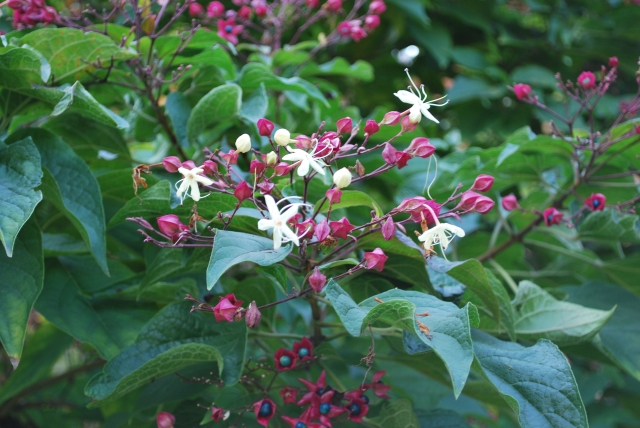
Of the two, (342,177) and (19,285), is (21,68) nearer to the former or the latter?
(19,285)

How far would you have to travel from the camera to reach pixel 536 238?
136cm

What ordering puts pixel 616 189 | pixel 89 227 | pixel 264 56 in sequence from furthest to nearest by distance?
pixel 264 56 → pixel 616 189 → pixel 89 227

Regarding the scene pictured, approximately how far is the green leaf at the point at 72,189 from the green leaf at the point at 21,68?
2.6 inches

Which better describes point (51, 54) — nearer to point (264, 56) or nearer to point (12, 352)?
point (12, 352)

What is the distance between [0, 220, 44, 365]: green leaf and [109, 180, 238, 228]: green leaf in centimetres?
11

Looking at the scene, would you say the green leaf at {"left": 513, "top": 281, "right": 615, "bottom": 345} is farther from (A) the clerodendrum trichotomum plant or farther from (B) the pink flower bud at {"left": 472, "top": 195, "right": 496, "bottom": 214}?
(B) the pink flower bud at {"left": 472, "top": 195, "right": 496, "bottom": 214}

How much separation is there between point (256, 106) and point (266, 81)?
0.24ft

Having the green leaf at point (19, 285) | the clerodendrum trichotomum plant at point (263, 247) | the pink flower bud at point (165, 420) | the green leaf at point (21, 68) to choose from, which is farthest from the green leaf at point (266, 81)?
the pink flower bud at point (165, 420)

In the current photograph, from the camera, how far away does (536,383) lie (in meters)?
0.66

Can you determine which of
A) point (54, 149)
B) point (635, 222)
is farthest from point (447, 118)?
point (54, 149)

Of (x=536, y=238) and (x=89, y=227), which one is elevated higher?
(x=89, y=227)

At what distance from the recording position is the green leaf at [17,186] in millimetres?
652

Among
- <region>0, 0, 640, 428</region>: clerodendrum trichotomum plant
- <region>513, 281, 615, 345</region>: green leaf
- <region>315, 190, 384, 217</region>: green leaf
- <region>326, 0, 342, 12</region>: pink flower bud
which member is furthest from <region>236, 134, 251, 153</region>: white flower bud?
<region>326, 0, 342, 12</region>: pink flower bud

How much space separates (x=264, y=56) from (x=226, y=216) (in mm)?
703
